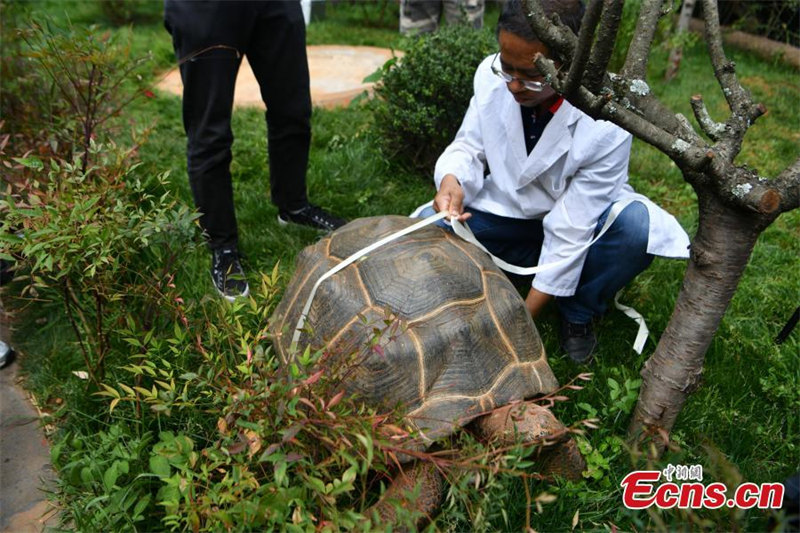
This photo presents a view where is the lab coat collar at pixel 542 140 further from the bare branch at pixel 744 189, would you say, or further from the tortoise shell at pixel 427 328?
the bare branch at pixel 744 189

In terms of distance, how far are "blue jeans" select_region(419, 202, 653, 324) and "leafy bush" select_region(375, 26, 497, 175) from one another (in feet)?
3.55

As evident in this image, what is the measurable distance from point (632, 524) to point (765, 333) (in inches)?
57.2

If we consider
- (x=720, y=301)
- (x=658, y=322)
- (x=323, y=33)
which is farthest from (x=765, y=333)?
(x=323, y=33)

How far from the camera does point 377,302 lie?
2125mm

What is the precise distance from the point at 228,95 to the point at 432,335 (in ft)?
5.24

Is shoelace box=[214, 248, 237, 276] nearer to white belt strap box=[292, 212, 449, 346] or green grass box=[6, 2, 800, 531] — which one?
green grass box=[6, 2, 800, 531]

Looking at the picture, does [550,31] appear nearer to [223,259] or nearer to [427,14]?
[223,259]

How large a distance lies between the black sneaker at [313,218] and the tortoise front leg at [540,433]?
1813 mm

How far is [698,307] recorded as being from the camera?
192 cm

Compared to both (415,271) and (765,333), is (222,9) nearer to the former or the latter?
(415,271)

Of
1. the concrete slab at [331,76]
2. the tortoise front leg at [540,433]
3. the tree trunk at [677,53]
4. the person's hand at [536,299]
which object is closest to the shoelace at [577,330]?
the person's hand at [536,299]

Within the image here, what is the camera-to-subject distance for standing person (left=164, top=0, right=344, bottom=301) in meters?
2.72

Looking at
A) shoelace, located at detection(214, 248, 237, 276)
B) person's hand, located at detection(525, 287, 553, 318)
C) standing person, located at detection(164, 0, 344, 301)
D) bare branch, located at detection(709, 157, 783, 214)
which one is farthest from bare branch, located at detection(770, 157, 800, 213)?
shoelace, located at detection(214, 248, 237, 276)

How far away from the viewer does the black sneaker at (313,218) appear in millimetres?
3561
